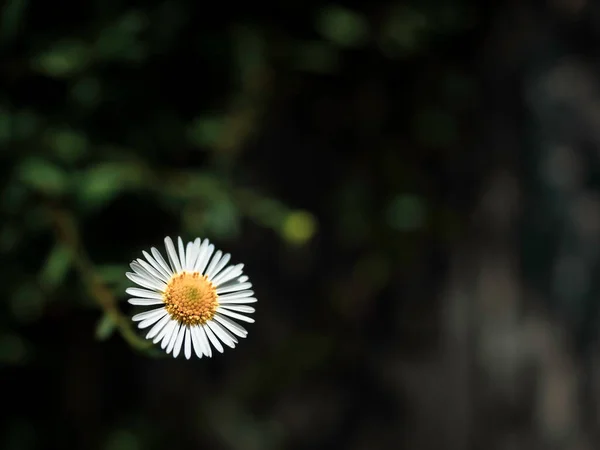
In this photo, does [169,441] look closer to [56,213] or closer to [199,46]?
[56,213]

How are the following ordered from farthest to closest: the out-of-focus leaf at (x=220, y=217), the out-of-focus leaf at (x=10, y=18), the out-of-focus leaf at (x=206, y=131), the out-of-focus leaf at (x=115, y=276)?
the out-of-focus leaf at (x=206, y=131) → the out-of-focus leaf at (x=220, y=217) → the out-of-focus leaf at (x=10, y=18) → the out-of-focus leaf at (x=115, y=276)

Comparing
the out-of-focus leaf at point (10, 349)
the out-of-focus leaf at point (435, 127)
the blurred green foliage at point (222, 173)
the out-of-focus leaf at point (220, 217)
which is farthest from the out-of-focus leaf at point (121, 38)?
the out-of-focus leaf at point (435, 127)

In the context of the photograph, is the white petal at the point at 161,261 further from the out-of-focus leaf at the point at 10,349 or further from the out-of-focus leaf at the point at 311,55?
the out-of-focus leaf at the point at 311,55

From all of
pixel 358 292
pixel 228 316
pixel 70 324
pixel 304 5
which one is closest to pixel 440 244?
pixel 358 292

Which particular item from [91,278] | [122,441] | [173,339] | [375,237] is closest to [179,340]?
[173,339]

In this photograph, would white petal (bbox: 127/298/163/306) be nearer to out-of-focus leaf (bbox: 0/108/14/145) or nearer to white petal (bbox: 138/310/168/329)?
white petal (bbox: 138/310/168/329)

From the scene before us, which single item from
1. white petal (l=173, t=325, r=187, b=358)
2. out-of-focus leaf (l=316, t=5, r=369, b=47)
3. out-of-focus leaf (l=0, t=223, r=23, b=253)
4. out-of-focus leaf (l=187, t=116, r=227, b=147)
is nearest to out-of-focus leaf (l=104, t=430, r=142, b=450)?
out-of-focus leaf (l=0, t=223, r=23, b=253)

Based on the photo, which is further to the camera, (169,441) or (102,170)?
(169,441)
